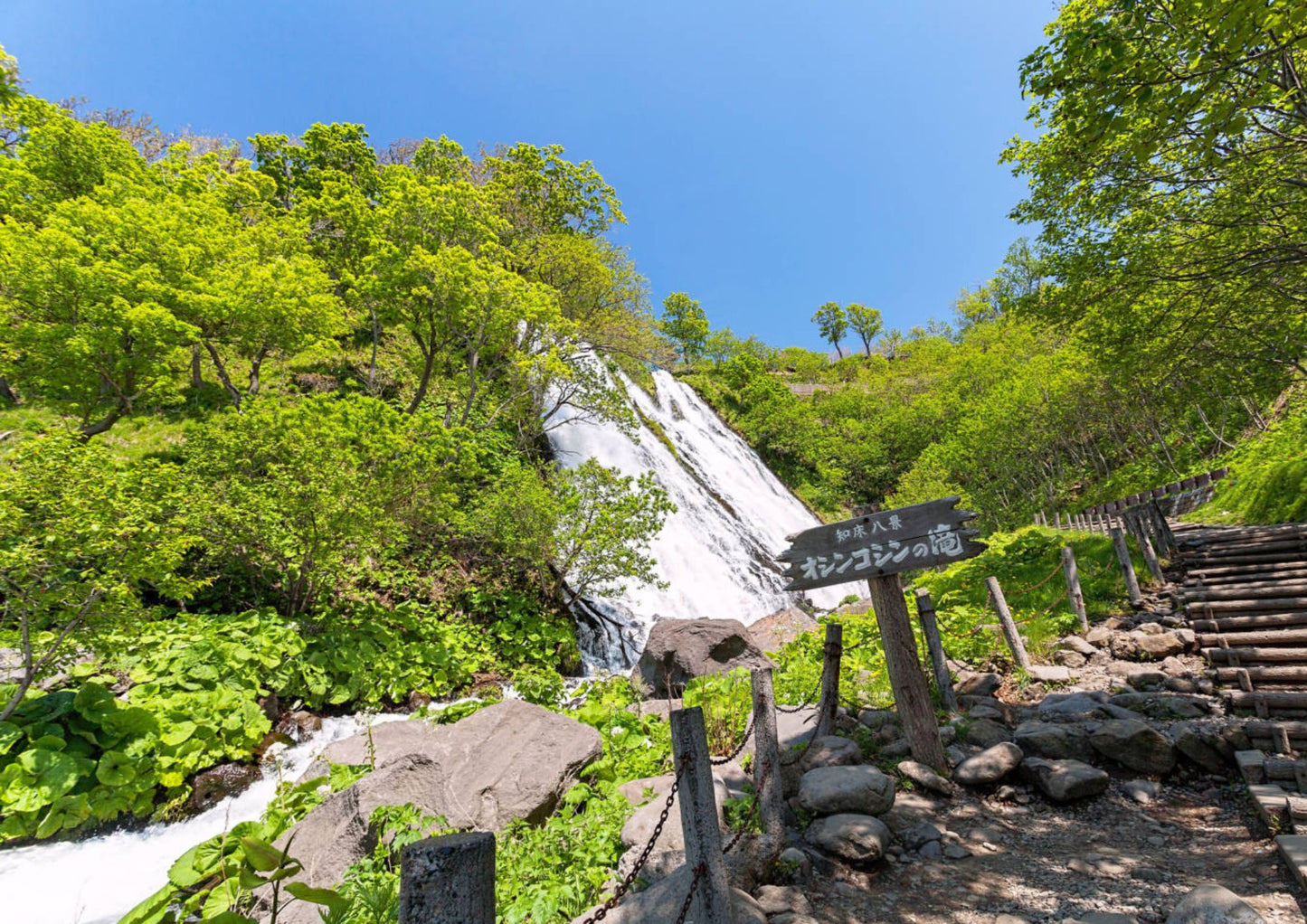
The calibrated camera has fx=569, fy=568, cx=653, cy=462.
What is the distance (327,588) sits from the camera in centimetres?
884

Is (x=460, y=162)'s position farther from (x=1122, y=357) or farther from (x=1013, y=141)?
(x=1122, y=357)

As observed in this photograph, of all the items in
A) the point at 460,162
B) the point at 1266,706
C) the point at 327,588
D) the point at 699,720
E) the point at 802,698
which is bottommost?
the point at 1266,706

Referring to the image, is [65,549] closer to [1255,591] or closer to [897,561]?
[897,561]

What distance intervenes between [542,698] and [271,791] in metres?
3.23

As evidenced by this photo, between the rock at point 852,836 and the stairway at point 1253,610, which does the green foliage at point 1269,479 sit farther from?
the rock at point 852,836

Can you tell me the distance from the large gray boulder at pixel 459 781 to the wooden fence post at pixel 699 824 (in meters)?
2.55

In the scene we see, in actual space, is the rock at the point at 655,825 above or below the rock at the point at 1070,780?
above

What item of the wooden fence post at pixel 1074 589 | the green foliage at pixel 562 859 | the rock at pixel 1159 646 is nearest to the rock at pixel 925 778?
the green foliage at pixel 562 859

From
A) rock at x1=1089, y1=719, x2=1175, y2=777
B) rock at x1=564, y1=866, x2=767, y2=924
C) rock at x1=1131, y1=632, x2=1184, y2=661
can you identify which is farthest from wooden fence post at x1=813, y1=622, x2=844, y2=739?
rock at x1=1131, y1=632, x2=1184, y2=661

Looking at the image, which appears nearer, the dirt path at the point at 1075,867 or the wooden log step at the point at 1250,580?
the dirt path at the point at 1075,867

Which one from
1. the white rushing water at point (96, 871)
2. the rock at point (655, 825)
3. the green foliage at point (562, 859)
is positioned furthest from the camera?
the white rushing water at point (96, 871)

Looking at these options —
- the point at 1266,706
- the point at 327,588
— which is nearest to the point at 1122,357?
the point at 1266,706

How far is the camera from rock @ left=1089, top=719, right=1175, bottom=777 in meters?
4.76

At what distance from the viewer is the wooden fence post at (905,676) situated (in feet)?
16.6
